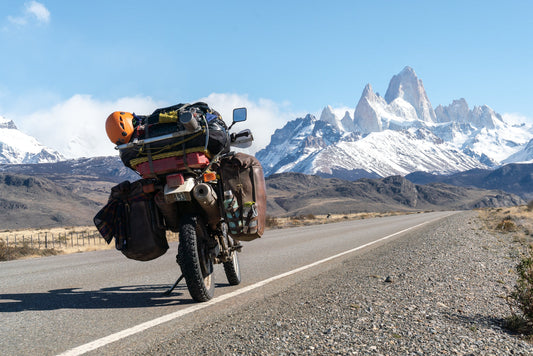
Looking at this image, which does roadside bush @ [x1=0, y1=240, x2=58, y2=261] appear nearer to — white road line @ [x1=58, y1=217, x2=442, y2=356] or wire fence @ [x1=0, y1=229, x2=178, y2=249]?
wire fence @ [x1=0, y1=229, x2=178, y2=249]

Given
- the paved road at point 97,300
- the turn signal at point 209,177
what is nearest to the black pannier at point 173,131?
the turn signal at point 209,177

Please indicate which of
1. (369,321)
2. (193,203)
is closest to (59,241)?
(193,203)

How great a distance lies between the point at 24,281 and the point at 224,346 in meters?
5.98

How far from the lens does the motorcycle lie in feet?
17.3

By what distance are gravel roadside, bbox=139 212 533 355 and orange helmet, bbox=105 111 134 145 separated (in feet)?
8.75

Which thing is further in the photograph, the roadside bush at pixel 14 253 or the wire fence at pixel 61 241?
the wire fence at pixel 61 241

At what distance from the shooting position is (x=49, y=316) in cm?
497

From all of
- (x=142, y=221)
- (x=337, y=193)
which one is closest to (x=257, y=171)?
(x=142, y=221)

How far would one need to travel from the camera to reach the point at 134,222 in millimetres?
5621

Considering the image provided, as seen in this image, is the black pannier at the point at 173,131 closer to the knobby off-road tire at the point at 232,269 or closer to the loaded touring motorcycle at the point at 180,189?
the loaded touring motorcycle at the point at 180,189

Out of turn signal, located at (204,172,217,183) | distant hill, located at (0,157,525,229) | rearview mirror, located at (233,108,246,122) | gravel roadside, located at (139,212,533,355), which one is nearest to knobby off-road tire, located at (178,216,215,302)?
turn signal, located at (204,172,217,183)

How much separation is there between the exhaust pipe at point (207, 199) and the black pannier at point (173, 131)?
1.66ft

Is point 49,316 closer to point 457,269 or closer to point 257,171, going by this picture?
point 257,171

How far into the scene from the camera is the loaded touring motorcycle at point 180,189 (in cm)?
549
